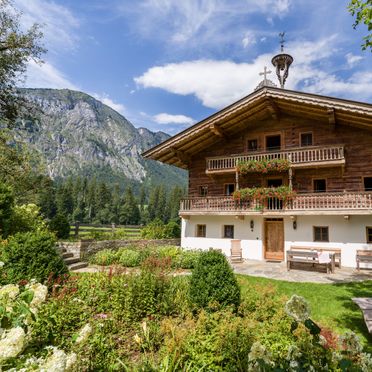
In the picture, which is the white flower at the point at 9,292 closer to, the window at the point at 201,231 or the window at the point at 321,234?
the window at the point at 321,234

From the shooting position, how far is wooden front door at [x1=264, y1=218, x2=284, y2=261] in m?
16.9

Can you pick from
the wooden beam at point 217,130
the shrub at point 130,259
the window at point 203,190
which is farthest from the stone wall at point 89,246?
the wooden beam at point 217,130

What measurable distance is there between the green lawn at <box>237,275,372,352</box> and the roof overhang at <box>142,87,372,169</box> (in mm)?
9437

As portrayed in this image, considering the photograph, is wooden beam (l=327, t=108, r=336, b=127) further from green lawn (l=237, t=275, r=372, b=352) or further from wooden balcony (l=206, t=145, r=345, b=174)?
green lawn (l=237, t=275, r=372, b=352)

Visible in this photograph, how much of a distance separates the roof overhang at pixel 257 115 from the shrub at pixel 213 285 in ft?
43.0

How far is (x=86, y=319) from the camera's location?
5445mm

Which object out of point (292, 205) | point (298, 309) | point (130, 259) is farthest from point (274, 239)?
point (298, 309)

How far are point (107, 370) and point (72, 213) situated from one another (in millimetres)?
97779

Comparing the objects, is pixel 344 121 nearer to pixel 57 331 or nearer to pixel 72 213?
pixel 57 331

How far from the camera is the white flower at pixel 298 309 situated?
263 cm

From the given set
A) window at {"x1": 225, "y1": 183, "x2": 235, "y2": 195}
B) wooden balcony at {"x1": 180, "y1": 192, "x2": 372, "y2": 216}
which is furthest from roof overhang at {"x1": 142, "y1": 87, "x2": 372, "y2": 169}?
wooden balcony at {"x1": 180, "y1": 192, "x2": 372, "y2": 216}

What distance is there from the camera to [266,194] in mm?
16469

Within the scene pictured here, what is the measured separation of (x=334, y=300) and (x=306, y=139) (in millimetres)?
12338

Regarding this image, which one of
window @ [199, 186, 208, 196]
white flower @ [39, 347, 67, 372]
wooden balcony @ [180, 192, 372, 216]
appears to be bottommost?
white flower @ [39, 347, 67, 372]
